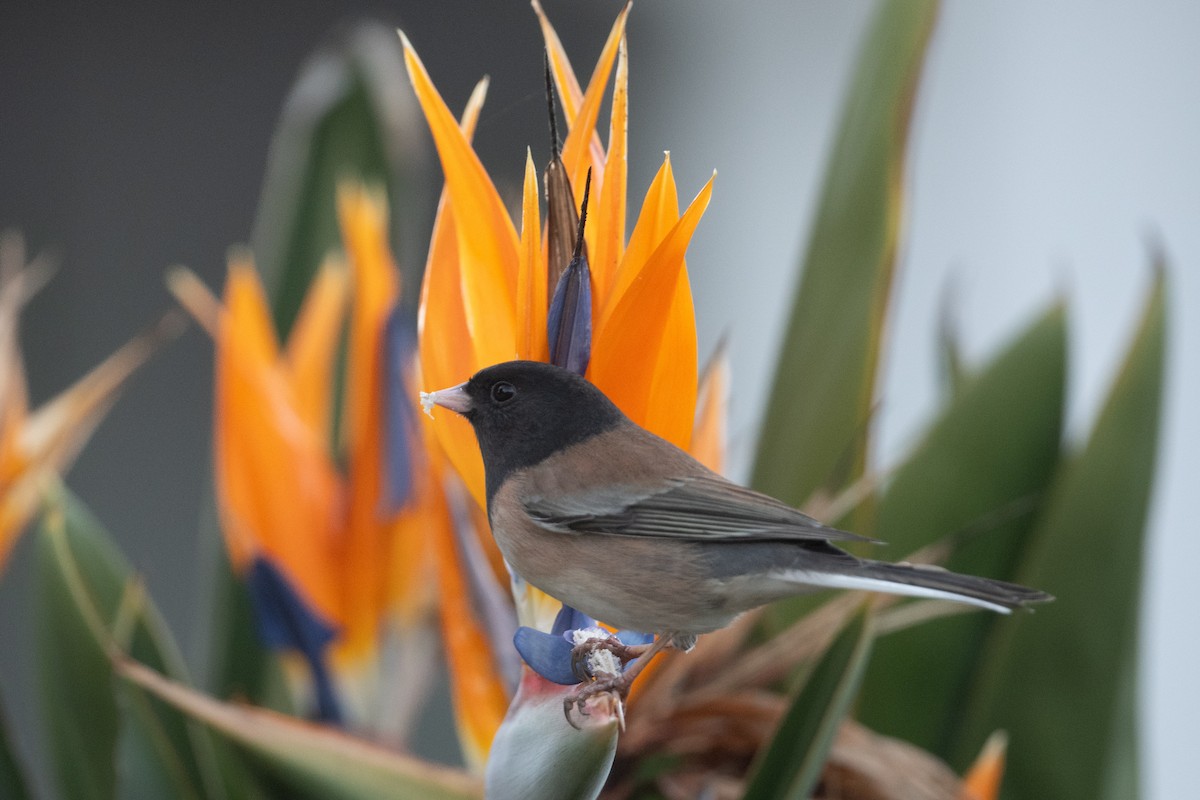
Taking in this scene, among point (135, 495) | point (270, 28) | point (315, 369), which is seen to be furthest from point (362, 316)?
point (135, 495)

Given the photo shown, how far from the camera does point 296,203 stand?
52 cm

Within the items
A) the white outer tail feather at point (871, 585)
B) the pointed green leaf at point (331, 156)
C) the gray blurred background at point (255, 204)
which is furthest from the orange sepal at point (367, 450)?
the gray blurred background at point (255, 204)

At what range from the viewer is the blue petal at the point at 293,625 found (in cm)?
38

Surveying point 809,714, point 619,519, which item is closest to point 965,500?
point 809,714

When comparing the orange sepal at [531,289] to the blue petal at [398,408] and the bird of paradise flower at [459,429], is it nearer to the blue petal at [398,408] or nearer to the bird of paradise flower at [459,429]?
the bird of paradise flower at [459,429]

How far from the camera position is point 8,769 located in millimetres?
324

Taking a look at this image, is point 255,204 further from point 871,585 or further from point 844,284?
point 871,585

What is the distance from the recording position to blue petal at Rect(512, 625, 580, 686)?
0.17m

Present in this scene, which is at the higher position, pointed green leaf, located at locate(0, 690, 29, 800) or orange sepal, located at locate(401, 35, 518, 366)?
orange sepal, located at locate(401, 35, 518, 366)

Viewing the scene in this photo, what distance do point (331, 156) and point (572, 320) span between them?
40 centimetres

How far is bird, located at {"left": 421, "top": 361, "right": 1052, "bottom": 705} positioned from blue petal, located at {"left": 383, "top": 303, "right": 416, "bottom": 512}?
0.58ft

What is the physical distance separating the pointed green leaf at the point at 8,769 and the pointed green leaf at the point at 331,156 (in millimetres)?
233

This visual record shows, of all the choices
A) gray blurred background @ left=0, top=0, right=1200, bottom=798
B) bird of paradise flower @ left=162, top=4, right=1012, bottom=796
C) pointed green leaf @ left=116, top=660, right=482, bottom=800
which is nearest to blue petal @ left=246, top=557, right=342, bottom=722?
bird of paradise flower @ left=162, top=4, right=1012, bottom=796

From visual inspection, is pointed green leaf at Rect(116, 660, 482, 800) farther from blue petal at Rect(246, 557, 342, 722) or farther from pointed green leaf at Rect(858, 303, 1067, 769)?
pointed green leaf at Rect(858, 303, 1067, 769)
